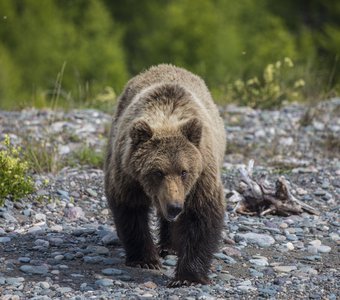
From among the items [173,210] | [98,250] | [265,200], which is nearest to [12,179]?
[98,250]

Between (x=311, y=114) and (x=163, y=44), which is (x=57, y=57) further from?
(x=311, y=114)

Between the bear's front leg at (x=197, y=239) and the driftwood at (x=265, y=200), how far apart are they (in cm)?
183

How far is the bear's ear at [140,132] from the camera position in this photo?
19.0 feet

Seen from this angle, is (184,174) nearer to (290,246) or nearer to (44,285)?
(44,285)

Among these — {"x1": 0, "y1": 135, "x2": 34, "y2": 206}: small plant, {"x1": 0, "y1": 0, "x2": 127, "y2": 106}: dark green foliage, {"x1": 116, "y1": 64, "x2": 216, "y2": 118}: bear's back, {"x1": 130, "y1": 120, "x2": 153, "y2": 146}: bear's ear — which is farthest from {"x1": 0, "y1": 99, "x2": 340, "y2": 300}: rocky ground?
{"x1": 0, "y1": 0, "x2": 127, "y2": 106}: dark green foliage

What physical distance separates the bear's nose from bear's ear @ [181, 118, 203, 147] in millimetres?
565

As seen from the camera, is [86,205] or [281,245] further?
[86,205]

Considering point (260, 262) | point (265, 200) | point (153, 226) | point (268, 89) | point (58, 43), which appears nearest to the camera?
point (260, 262)

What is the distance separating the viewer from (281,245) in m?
7.05

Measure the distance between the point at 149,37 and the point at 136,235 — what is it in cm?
3141

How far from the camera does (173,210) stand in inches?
217

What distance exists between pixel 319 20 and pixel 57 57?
13.7m

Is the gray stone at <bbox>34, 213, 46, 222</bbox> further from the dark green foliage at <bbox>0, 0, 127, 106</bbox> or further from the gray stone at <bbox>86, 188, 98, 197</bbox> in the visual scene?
the dark green foliage at <bbox>0, 0, 127, 106</bbox>

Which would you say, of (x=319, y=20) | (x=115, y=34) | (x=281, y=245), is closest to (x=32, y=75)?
(x=115, y=34)
